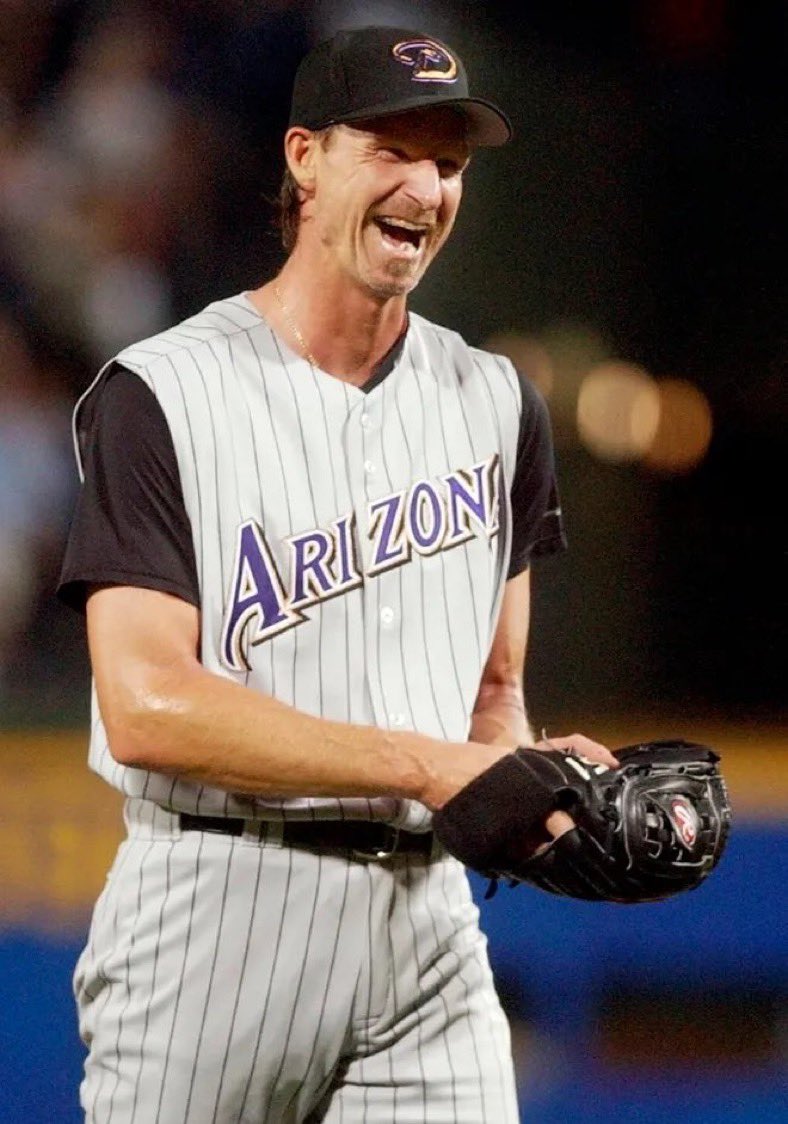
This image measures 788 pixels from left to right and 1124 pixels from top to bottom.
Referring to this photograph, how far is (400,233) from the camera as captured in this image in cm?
167

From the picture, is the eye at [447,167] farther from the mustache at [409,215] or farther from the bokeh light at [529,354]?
the bokeh light at [529,354]

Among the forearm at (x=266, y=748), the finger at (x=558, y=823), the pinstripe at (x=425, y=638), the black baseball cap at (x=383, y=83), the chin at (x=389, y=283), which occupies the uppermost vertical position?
the black baseball cap at (x=383, y=83)

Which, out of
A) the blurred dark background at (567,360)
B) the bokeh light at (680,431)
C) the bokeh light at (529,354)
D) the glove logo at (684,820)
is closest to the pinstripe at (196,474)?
the glove logo at (684,820)

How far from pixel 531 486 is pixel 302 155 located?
0.42 m

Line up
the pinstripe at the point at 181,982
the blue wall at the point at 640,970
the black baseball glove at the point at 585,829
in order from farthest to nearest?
the blue wall at the point at 640,970, the pinstripe at the point at 181,982, the black baseball glove at the point at 585,829

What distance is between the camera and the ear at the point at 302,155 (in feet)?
5.65

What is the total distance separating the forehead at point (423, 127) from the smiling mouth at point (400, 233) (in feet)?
0.26

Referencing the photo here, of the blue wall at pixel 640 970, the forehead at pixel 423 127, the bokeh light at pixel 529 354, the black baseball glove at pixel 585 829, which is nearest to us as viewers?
the black baseball glove at pixel 585 829

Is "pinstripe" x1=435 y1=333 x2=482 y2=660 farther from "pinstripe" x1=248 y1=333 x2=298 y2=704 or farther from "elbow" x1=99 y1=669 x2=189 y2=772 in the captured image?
"elbow" x1=99 y1=669 x2=189 y2=772

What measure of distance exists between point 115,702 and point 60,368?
5.48 ft

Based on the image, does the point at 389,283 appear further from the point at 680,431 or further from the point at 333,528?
the point at 680,431

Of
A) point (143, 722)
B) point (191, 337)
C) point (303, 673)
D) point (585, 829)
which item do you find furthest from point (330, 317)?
point (585, 829)

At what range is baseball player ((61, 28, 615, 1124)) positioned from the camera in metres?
1.50

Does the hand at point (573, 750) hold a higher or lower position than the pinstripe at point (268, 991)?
higher
